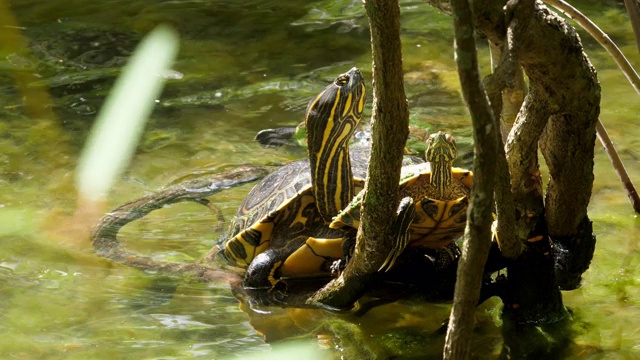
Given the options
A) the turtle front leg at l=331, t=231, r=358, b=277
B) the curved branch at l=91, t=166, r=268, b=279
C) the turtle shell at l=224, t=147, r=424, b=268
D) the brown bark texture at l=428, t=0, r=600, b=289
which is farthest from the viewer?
the curved branch at l=91, t=166, r=268, b=279

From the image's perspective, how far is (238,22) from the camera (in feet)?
22.9

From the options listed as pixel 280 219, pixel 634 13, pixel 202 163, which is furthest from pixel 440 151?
pixel 202 163

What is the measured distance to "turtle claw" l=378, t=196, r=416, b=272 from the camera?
250cm

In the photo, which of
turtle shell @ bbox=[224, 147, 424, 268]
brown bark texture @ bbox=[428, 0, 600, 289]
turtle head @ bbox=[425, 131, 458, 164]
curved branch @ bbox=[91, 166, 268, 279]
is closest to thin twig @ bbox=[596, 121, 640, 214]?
brown bark texture @ bbox=[428, 0, 600, 289]

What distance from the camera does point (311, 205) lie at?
3.30 meters

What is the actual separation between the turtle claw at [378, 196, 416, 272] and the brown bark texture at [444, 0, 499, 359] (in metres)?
0.68

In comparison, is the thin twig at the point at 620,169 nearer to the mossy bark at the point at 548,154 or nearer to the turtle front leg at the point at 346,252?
the mossy bark at the point at 548,154

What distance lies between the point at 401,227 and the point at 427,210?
26cm

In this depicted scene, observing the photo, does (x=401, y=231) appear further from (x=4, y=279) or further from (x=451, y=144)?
(x=4, y=279)

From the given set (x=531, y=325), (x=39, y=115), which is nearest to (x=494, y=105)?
(x=531, y=325)

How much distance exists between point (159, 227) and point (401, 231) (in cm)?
159

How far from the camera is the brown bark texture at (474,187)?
1.62 meters

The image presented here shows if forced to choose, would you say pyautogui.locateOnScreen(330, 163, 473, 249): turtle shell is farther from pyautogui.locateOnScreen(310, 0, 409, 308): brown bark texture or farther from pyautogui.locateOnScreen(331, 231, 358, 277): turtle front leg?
pyautogui.locateOnScreen(310, 0, 409, 308): brown bark texture

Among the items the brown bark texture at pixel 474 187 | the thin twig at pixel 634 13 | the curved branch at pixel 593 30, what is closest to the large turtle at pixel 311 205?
the curved branch at pixel 593 30
